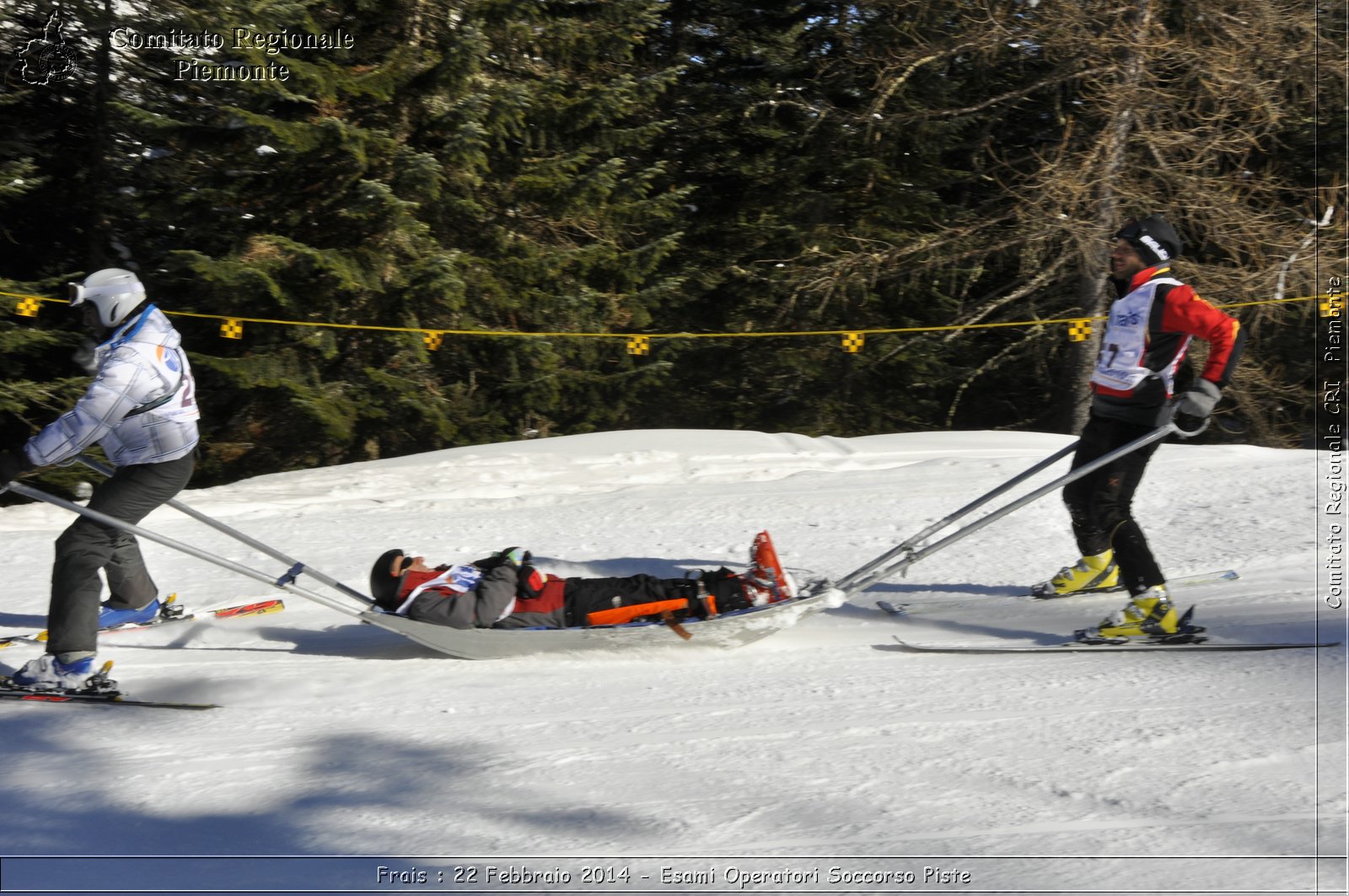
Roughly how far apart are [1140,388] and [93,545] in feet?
15.2

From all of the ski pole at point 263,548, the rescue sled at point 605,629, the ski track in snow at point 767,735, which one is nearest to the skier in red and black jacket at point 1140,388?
the ski track in snow at point 767,735

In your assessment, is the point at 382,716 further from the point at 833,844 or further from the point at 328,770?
the point at 833,844

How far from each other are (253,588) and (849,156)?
433 inches

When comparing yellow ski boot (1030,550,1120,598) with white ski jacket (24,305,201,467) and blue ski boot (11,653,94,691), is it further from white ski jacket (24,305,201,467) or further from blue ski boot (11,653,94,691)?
blue ski boot (11,653,94,691)

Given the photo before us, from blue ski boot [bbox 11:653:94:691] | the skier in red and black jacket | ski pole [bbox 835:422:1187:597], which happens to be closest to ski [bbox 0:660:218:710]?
blue ski boot [bbox 11:653:94:691]

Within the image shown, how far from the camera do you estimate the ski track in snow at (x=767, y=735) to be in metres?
3.03

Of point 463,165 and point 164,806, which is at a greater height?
point 463,165

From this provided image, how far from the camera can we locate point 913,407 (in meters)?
15.6

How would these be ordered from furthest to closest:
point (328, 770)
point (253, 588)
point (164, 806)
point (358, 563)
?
point (358, 563)
point (253, 588)
point (328, 770)
point (164, 806)

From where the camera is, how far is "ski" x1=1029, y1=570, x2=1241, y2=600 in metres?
5.77

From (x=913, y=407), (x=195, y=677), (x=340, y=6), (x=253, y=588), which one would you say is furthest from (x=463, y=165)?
(x=195, y=677)

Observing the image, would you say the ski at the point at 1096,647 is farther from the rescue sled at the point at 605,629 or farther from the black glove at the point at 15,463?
the black glove at the point at 15,463

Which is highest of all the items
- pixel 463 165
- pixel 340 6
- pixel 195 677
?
pixel 340 6

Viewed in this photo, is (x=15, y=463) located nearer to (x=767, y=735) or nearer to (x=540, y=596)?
(x=540, y=596)
